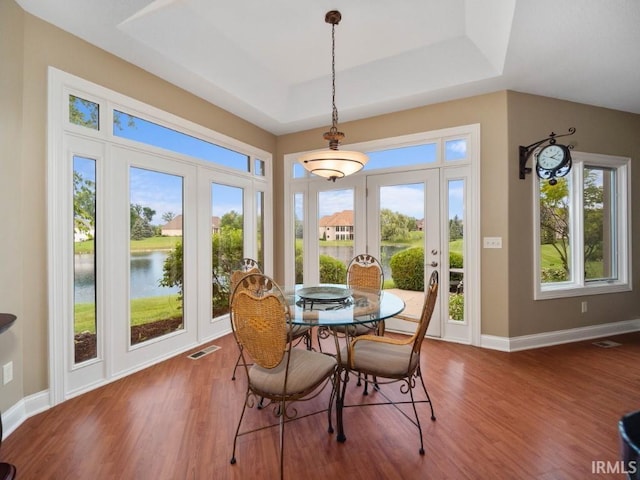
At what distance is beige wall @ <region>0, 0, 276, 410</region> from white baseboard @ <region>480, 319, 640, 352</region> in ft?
13.5

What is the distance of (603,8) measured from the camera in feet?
7.06

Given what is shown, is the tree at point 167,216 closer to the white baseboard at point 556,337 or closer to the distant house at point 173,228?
the distant house at point 173,228

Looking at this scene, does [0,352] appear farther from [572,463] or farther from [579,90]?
[579,90]

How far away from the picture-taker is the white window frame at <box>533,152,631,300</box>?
11.3 feet

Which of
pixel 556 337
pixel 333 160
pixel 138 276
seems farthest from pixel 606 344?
pixel 138 276

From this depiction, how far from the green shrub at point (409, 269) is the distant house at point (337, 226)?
72 centimetres

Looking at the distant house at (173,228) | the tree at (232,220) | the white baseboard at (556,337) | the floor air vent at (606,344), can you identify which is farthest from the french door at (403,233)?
the distant house at (173,228)

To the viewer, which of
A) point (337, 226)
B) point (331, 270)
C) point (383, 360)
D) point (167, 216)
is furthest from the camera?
point (331, 270)

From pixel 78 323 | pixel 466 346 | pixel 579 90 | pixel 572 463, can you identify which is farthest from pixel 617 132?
pixel 78 323

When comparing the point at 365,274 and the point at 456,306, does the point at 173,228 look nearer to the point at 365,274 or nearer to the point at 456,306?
the point at 365,274

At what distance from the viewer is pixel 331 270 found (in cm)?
440

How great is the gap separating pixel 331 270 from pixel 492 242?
209 centimetres

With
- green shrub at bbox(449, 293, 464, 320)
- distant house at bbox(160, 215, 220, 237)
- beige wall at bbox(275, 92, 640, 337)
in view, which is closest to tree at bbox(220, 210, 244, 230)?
distant house at bbox(160, 215, 220, 237)

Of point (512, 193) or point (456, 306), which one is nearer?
point (512, 193)
